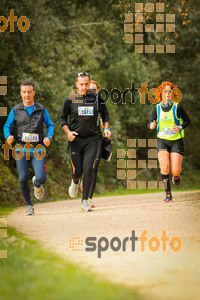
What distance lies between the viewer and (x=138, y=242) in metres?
6.88

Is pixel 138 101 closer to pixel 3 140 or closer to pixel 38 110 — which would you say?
pixel 3 140

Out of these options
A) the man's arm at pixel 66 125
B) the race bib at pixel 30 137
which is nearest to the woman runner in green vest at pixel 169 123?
the man's arm at pixel 66 125

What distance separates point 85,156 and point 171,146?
217 cm

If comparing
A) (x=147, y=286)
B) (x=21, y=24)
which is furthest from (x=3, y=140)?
(x=147, y=286)

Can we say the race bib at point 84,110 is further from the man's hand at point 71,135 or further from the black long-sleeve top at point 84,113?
the man's hand at point 71,135

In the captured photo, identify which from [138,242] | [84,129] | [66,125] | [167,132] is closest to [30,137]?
[66,125]

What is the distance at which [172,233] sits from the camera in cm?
741

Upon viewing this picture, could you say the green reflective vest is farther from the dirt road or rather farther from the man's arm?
the man's arm

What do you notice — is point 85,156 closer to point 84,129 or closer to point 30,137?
point 84,129

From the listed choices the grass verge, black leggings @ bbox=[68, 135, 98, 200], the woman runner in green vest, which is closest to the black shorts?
the woman runner in green vest

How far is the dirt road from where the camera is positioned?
485 centimetres

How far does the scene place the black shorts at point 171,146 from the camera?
A: 39.1 feet

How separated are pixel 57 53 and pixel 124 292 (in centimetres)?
1854

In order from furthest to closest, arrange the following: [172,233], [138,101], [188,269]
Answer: [138,101] < [172,233] < [188,269]
